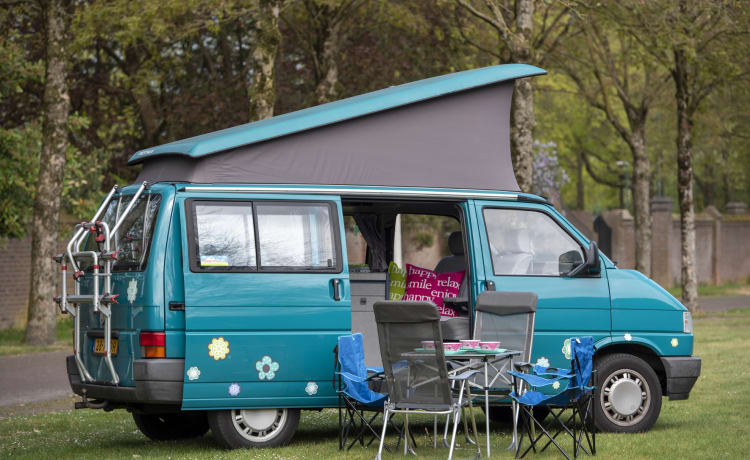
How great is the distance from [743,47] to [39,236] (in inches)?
611

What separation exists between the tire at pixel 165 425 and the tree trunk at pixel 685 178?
18121 mm

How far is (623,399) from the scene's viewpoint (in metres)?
10.1

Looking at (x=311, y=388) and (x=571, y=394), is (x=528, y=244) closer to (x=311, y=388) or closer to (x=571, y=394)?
(x=571, y=394)

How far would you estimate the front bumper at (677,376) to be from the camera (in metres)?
10.3

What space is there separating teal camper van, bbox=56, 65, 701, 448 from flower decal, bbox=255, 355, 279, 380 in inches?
0.7

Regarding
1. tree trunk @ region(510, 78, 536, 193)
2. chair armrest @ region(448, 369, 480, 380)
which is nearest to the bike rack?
chair armrest @ region(448, 369, 480, 380)

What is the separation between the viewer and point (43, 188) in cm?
2000

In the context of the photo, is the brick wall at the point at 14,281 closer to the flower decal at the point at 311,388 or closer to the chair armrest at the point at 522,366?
the flower decal at the point at 311,388

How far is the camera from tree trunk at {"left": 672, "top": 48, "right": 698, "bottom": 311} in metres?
26.3

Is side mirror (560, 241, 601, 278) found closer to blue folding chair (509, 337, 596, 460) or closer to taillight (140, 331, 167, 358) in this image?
blue folding chair (509, 337, 596, 460)

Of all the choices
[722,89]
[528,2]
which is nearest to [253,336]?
[528,2]

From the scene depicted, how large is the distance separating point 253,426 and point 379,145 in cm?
262

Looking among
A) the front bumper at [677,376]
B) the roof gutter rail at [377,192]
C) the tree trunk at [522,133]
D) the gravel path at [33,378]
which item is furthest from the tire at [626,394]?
the tree trunk at [522,133]

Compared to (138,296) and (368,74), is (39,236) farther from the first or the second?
(138,296)
